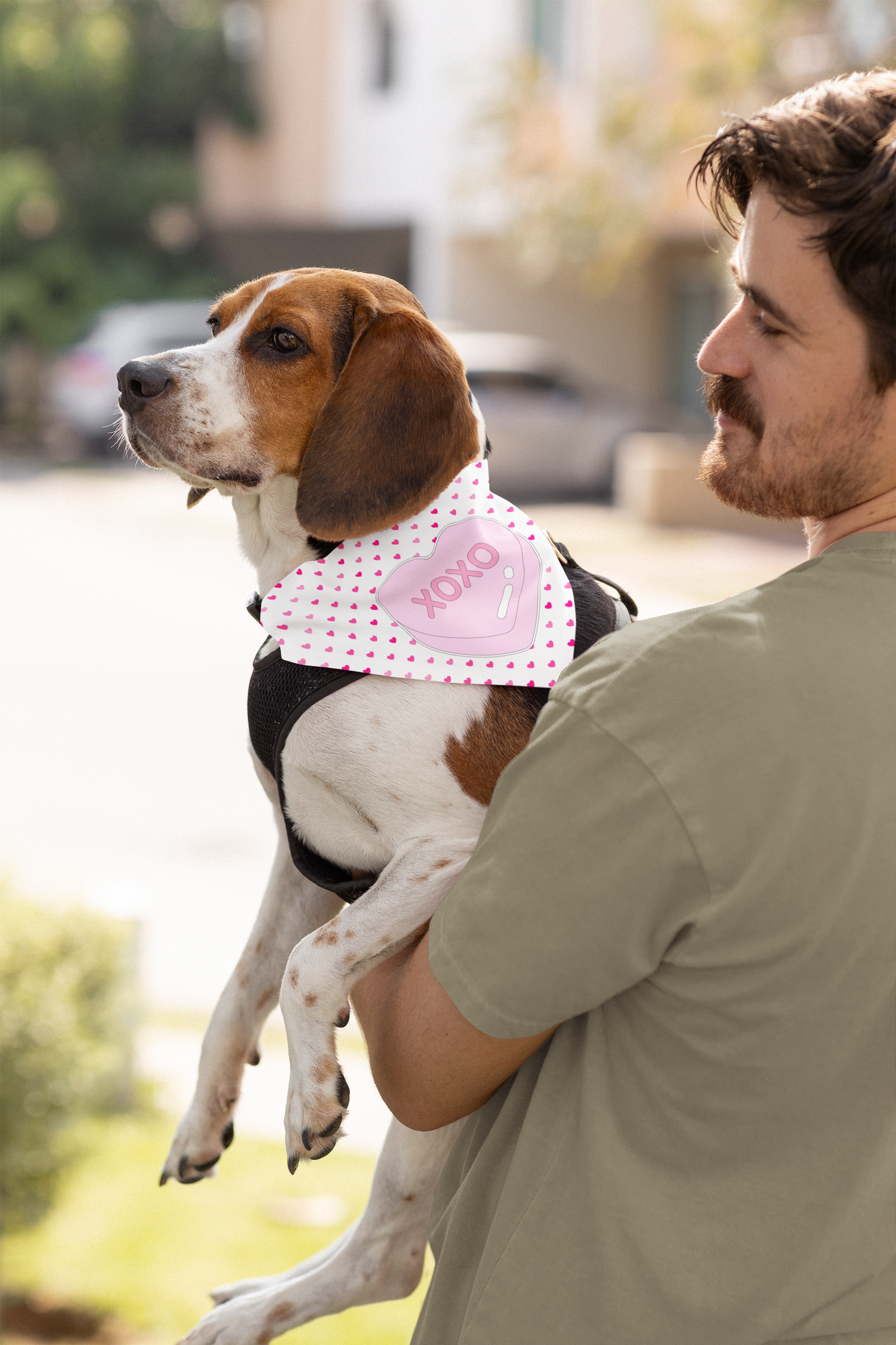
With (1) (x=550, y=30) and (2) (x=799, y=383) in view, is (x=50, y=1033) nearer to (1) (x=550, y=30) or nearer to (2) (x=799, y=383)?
(2) (x=799, y=383)

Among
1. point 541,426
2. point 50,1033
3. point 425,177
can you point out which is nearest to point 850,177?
point 50,1033

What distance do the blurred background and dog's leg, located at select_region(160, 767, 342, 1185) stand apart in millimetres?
1294

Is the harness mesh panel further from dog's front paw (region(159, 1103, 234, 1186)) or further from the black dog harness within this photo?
dog's front paw (region(159, 1103, 234, 1186))

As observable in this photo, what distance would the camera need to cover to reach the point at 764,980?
1.25m

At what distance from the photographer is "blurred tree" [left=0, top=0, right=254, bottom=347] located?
906 inches

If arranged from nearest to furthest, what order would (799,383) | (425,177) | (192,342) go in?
(799,383), (192,342), (425,177)

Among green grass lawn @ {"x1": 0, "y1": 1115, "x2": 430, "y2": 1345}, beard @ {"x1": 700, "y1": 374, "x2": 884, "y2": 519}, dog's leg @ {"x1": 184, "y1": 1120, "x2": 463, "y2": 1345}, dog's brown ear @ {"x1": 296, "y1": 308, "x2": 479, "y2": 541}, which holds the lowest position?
green grass lawn @ {"x1": 0, "y1": 1115, "x2": 430, "y2": 1345}

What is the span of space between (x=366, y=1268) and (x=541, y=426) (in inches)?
602

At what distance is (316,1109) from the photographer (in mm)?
1819

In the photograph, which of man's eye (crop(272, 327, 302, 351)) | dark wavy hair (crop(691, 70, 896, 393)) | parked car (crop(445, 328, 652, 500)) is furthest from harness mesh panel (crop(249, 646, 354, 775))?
parked car (crop(445, 328, 652, 500))

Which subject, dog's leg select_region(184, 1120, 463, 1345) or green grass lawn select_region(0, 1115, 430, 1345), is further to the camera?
green grass lawn select_region(0, 1115, 430, 1345)

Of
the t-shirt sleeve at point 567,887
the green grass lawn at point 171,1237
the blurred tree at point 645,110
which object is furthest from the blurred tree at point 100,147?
the t-shirt sleeve at point 567,887

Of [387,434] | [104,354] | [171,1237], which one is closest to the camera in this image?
[387,434]

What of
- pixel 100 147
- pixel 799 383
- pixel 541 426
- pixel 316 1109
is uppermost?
pixel 799 383
